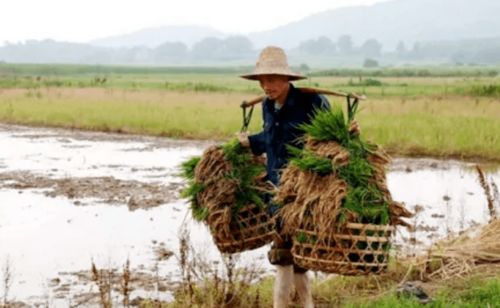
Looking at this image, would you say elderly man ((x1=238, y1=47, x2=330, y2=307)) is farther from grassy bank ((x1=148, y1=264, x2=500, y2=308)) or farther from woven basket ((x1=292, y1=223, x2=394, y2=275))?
woven basket ((x1=292, y1=223, x2=394, y2=275))

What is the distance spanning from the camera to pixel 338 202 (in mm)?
3965

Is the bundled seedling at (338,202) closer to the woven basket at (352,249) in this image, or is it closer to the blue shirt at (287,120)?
the woven basket at (352,249)

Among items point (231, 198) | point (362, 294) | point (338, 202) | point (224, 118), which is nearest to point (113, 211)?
point (362, 294)

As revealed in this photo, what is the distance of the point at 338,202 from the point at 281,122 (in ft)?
2.41

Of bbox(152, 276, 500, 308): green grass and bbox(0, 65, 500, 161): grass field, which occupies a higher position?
bbox(152, 276, 500, 308): green grass

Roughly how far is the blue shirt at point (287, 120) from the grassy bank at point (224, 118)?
1024cm

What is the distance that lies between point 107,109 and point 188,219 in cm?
1373

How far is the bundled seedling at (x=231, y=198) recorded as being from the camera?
15.1ft

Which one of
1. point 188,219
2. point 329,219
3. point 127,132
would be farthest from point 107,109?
point 329,219

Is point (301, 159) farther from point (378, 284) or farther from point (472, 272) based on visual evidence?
point (472, 272)

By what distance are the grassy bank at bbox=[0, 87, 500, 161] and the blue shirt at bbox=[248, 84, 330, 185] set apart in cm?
1024

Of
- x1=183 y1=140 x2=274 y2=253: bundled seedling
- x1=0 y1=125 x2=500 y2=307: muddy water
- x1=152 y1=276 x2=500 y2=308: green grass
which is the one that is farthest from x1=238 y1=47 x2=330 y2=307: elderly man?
x1=0 y1=125 x2=500 y2=307: muddy water

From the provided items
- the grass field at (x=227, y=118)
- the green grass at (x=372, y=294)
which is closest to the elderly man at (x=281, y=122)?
the green grass at (x=372, y=294)

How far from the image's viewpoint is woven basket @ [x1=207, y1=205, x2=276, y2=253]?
4578 mm
